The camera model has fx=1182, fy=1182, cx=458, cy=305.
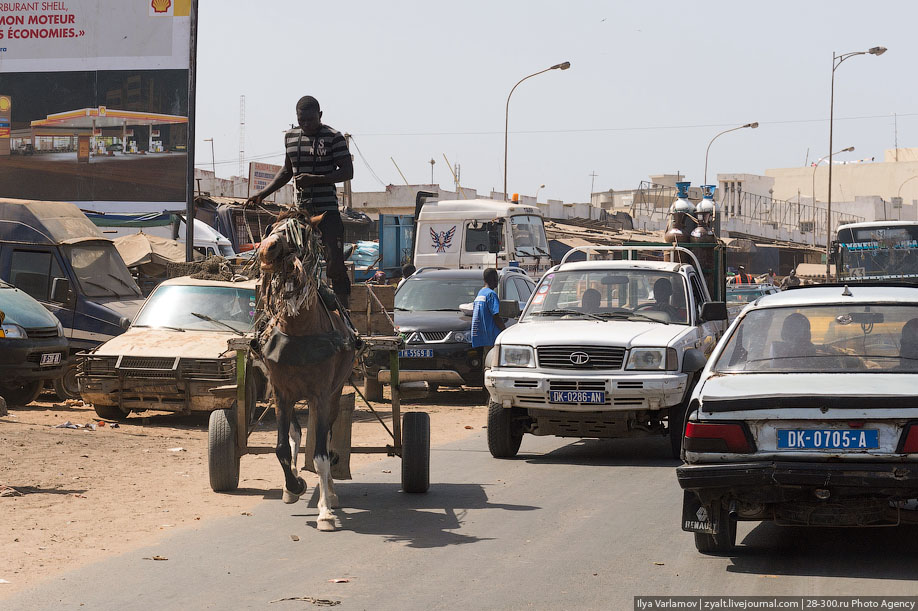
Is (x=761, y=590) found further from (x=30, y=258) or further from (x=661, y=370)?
(x=30, y=258)

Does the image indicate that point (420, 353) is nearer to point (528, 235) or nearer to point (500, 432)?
point (500, 432)

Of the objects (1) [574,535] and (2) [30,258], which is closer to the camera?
(1) [574,535]

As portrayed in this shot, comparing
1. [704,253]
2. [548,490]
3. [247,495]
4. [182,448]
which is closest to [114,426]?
[182,448]

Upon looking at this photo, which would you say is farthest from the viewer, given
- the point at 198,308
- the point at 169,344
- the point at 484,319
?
the point at 484,319

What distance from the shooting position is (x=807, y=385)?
21.6 feet

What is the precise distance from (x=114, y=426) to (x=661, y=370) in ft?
22.0

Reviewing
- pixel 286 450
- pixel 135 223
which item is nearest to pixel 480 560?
pixel 286 450

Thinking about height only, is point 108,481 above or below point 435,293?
below

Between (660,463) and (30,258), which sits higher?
(30,258)

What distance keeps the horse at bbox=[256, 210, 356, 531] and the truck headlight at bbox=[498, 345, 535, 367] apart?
3254 millimetres

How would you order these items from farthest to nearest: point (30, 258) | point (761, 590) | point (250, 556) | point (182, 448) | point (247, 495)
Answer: point (30, 258) < point (182, 448) < point (247, 495) < point (250, 556) < point (761, 590)

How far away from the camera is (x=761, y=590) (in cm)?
614

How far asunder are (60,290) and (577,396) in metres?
8.66

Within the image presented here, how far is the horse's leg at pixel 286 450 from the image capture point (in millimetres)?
8156
